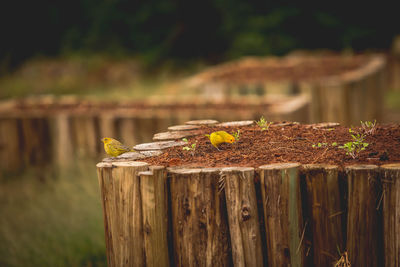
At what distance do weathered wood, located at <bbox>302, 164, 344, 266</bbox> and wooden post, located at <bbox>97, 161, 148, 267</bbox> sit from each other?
2.93ft

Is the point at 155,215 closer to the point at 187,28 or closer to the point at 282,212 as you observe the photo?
the point at 282,212

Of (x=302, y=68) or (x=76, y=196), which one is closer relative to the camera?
(x=76, y=196)

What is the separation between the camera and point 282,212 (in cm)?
244

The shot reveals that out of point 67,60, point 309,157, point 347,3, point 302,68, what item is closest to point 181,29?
point 67,60

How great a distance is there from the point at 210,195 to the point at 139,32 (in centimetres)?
1765

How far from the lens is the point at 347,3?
1839cm

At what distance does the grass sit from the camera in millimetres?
4121

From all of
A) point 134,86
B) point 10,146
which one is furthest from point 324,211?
point 134,86

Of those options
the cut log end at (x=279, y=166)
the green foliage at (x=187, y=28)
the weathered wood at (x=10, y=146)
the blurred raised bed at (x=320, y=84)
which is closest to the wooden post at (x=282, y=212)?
the cut log end at (x=279, y=166)

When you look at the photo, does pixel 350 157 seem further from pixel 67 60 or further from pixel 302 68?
pixel 67 60

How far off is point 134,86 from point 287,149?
11.1 m

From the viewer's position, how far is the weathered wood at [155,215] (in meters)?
2.54

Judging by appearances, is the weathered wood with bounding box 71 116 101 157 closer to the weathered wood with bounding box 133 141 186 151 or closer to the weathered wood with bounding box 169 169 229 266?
the weathered wood with bounding box 133 141 186 151

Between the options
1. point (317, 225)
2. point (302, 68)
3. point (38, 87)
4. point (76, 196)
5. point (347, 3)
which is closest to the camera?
point (317, 225)
